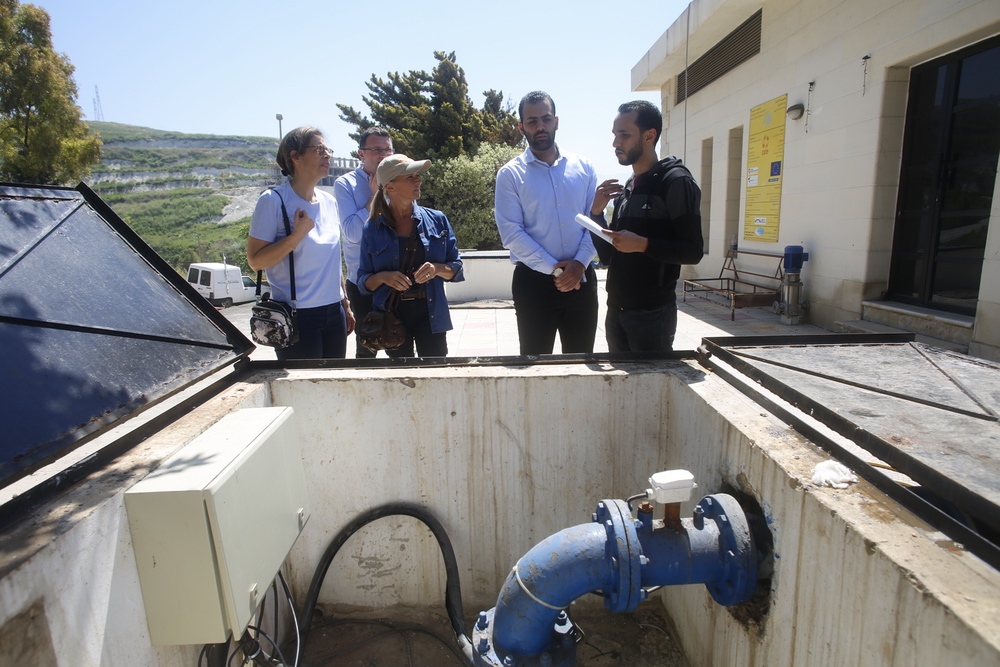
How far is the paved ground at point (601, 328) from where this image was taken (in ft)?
21.8

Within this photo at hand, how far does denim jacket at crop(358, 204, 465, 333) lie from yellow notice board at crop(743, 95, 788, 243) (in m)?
6.78

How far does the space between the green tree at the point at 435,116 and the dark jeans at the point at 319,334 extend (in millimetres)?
19061

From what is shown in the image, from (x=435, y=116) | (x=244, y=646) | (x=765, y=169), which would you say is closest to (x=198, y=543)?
(x=244, y=646)

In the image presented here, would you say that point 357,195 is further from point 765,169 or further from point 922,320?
point 765,169

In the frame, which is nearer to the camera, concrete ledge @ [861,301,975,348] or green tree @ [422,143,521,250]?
concrete ledge @ [861,301,975,348]

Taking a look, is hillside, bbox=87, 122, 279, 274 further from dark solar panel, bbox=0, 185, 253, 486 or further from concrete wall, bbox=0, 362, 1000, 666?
concrete wall, bbox=0, 362, 1000, 666

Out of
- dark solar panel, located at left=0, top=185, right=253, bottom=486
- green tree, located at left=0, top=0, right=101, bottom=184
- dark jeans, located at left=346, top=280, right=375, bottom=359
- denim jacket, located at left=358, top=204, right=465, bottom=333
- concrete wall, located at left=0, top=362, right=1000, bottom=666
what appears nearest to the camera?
concrete wall, located at left=0, top=362, right=1000, bottom=666

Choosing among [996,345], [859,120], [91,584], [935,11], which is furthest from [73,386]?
[859,120]

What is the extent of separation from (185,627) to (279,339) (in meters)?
1.51

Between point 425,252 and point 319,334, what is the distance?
0.74 m

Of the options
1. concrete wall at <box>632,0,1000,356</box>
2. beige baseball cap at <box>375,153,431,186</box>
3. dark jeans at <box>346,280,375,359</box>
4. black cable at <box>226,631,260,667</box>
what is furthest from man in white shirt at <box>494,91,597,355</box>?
concrete wall at <box>632,0,1000,356</box>

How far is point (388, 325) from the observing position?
10.4 feet

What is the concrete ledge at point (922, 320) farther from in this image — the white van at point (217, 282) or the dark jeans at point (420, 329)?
the white van at point (217, 282)

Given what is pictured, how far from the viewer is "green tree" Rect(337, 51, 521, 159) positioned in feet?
70.8
